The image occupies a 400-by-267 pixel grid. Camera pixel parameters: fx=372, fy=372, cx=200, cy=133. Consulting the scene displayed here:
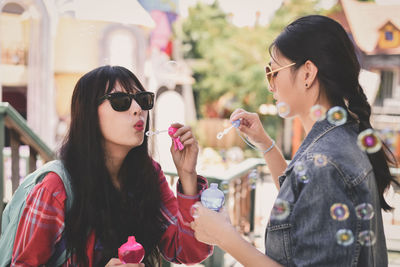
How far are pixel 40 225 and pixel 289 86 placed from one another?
38.3 inches

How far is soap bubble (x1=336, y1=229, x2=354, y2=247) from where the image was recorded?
1002mm

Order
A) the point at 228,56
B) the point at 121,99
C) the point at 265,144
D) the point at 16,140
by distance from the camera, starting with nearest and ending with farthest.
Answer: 1. the point at 121,99
2. the point at 265,144
3. the point at 16,140
4. the point at 228,56

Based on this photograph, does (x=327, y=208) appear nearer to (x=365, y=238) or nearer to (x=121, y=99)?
(x=365, y=238)

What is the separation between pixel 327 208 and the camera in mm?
1013

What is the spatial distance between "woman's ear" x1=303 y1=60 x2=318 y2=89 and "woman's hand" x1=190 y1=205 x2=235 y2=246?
51cm

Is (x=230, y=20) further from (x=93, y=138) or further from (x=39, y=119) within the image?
(x=93, y=138)

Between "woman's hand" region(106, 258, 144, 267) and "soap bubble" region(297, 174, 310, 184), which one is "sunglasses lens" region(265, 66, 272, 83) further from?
"woman's hand" region(106, 258, 144, 267)

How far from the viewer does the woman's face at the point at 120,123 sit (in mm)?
1468

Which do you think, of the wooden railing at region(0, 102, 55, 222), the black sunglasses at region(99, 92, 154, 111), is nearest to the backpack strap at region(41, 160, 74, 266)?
the black sunglasses at region(99, 92, 154, 111)

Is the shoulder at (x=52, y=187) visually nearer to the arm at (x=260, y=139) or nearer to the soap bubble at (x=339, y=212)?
the arm at (x=260, y=139)

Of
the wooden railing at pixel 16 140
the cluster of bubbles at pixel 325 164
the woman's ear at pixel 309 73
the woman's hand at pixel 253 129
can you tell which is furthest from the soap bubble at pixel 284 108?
the wooden railing at pixel 16 140

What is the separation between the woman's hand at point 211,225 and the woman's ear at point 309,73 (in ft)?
1.69

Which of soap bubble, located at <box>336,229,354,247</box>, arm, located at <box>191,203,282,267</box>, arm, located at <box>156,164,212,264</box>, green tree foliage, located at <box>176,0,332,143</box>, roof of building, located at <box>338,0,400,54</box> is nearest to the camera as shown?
soap bubble, located at <box>336,229,354,247</box>

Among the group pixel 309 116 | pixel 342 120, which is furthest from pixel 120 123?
pixel 342 120
